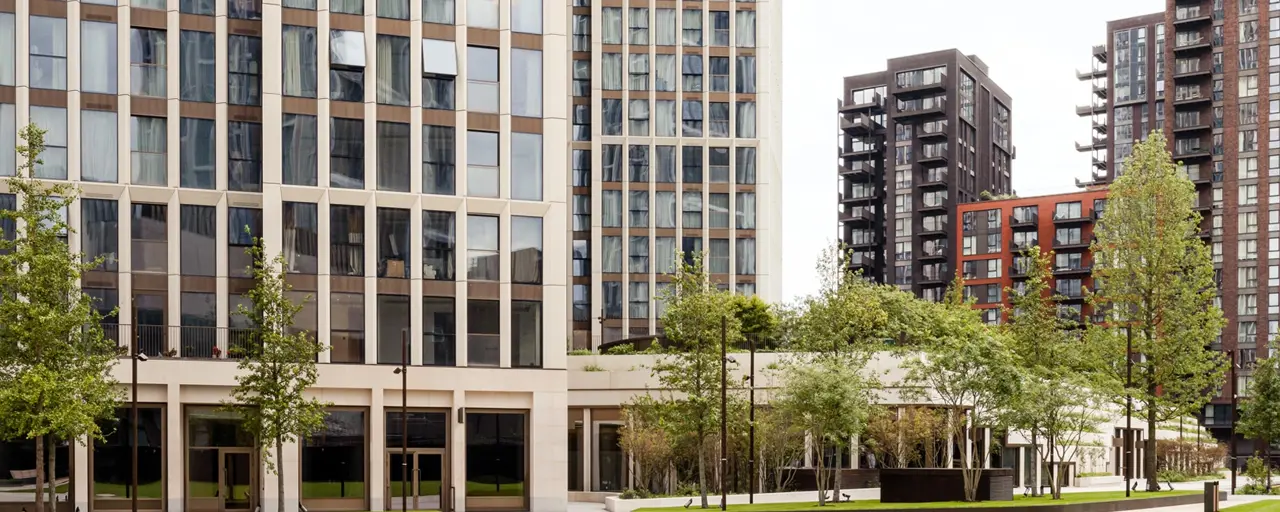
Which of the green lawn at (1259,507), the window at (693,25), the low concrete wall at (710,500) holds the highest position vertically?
the window at (693,25)

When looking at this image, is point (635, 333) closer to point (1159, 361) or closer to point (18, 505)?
point (1159, 361)

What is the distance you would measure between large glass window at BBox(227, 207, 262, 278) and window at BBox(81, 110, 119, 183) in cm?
411

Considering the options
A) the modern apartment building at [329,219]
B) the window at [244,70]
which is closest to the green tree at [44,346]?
the modern apartment building at [329,219]

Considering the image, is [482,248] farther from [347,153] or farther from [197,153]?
Result: [197,153]

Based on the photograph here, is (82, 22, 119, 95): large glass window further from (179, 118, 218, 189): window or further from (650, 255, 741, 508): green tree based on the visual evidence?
(650, 255, 741, 508): green tree

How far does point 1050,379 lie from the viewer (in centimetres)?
5259

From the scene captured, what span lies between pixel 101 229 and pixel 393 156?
10.0 m

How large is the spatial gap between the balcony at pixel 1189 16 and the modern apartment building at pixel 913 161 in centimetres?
2198

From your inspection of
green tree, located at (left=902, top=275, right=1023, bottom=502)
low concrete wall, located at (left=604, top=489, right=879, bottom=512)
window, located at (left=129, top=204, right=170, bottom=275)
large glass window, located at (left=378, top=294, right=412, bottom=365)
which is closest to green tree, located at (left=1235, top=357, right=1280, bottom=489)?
green tree, located at (left=902, top=275, right=1023, bottom=502)

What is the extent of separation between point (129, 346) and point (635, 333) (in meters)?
48.6

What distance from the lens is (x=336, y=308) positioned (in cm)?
4800

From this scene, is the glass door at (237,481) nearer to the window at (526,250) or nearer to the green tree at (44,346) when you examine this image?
the green tree at (44,346)

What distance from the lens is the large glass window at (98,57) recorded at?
47.3m

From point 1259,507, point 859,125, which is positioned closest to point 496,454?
point 1259,507
